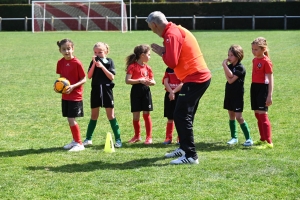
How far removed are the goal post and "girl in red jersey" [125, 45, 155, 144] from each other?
109 ft

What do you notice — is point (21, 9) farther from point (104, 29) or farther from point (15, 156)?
point (15, 156)

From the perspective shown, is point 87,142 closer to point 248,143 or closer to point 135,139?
point 135,139

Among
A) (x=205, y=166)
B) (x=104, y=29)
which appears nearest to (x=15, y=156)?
(x=205, y=166)

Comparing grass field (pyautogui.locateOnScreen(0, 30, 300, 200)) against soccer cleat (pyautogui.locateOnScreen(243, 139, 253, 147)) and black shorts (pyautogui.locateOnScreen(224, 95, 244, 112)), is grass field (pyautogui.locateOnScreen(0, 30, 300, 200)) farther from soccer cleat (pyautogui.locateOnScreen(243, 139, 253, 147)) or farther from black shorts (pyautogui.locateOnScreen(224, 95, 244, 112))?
black shorts (pyautogui.locateOnScreen(224, 95, 244, 112))

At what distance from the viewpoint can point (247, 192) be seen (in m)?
6.40

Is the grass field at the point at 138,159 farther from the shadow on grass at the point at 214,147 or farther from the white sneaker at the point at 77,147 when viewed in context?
the white sneaker at the point at 77,147

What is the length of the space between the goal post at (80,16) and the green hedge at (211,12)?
4531 millimetres

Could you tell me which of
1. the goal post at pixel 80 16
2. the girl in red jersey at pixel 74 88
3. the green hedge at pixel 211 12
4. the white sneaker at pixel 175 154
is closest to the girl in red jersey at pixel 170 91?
the white sneaker at pixel 175 154

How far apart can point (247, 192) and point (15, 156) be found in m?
3.55

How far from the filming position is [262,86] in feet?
29.2

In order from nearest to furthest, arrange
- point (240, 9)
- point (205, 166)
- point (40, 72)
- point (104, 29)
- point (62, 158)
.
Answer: point (205, 166) → point (62, 158) → point (40, 72) → point (104, 29) → point (240, 9)

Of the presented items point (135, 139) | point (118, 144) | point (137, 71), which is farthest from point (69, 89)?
point (135, 139)

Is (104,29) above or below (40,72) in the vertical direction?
above

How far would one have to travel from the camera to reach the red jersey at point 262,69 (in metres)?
8.79
